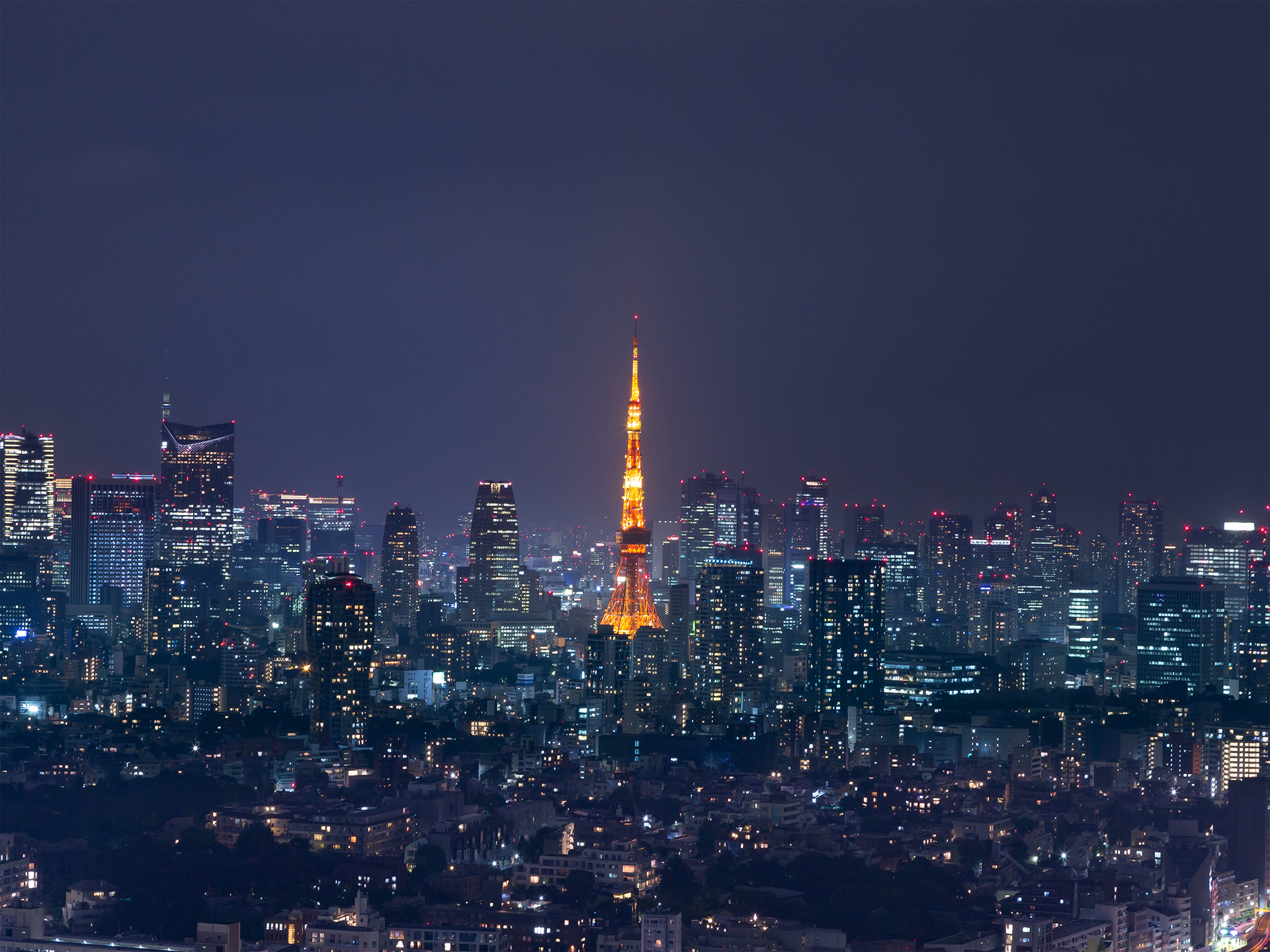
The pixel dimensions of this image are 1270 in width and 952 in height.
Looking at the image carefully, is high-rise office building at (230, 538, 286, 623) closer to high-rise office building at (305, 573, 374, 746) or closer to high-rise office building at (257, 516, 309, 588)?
high-rise office building at (257, 516, 309, 588)

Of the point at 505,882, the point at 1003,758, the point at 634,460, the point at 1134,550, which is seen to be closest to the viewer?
Result: the point at 505,882

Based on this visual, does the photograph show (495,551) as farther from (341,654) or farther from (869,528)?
(341,654)

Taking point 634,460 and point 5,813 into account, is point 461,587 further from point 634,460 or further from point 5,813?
point 5,813

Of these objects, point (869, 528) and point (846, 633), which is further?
point (869, 528)

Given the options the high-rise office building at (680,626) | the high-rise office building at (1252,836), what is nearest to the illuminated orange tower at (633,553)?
the high-rise office building at (680,626)

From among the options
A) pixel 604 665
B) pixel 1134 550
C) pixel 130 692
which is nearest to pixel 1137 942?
pixel 604 665

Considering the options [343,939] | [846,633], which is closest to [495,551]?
[846,633]

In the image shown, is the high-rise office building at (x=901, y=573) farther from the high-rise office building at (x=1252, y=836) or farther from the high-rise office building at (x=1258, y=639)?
the high-rise office building at (x=1252, y=836)

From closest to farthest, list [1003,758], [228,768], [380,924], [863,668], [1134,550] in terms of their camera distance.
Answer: [380,924]
[228,768]
[1003,758]
[863,668]
[1134,550]
